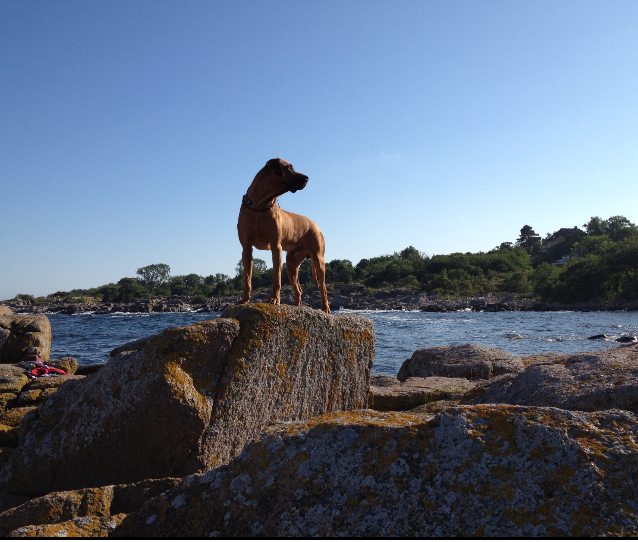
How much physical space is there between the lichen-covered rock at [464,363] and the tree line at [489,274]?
3913 cm

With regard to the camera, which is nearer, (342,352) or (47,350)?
(342,352)

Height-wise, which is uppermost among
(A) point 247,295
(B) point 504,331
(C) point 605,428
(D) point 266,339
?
(A) point 247,295

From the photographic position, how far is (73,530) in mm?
2631

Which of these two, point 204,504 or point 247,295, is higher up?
point 247,295

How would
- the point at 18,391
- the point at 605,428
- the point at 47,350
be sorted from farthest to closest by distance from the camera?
the point at 47,350, the point at 18,391, the point at 605,428

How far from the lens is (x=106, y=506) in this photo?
3.30m

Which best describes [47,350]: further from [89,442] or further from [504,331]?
[504,331]

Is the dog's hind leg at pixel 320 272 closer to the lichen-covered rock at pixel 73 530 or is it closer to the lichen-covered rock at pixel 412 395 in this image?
the lichen-covered rock at pixel 412 395

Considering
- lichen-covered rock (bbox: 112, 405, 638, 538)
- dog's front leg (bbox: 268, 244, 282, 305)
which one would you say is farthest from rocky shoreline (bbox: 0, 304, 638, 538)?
dog's front leg (bbox: 268, 244, 282, 305)

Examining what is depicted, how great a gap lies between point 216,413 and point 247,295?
2.02 meters

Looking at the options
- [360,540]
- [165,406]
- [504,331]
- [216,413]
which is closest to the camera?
[360,540]

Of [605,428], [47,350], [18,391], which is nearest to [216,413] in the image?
[605,428]

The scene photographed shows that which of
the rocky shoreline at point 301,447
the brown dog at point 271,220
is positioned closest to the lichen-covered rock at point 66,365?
the rocky shoreline at point 301,447

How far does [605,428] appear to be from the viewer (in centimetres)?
244
